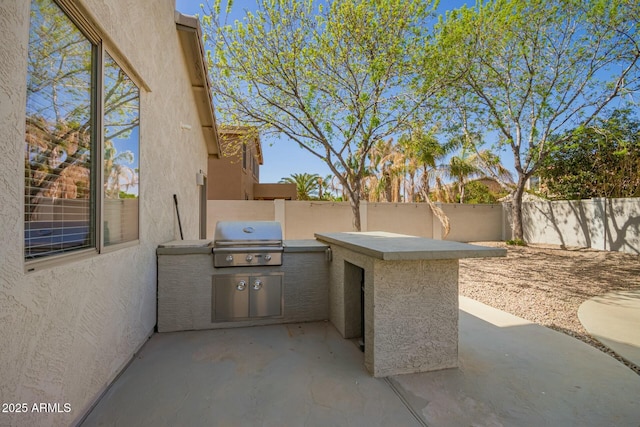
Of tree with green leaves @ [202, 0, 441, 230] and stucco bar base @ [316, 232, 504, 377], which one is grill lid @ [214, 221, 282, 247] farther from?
tree with green leaves @ [202, 0, 441, 230]

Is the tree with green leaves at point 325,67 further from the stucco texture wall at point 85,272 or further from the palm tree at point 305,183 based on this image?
the palm tree at point 305,183

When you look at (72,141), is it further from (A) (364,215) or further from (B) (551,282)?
(A) (364,215)

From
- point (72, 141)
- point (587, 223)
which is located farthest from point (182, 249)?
point (587, 223)

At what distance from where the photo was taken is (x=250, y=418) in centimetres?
217

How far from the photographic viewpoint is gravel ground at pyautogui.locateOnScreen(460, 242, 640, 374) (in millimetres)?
4699

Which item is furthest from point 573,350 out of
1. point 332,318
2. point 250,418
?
point 250,418

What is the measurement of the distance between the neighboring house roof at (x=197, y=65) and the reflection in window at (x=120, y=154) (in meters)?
2.31

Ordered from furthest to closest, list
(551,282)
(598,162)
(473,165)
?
(473,165) → (598,162) → (551,282)

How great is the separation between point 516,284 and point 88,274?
307 inches

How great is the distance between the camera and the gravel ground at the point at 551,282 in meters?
4.70

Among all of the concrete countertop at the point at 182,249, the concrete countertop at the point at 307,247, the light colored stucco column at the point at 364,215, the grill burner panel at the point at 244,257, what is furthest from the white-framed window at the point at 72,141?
the light colored stucco column at the point at 364,215

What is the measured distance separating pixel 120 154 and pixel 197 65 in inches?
131

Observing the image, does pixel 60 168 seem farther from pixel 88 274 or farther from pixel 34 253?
pixel 88 274

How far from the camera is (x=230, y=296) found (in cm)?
380
